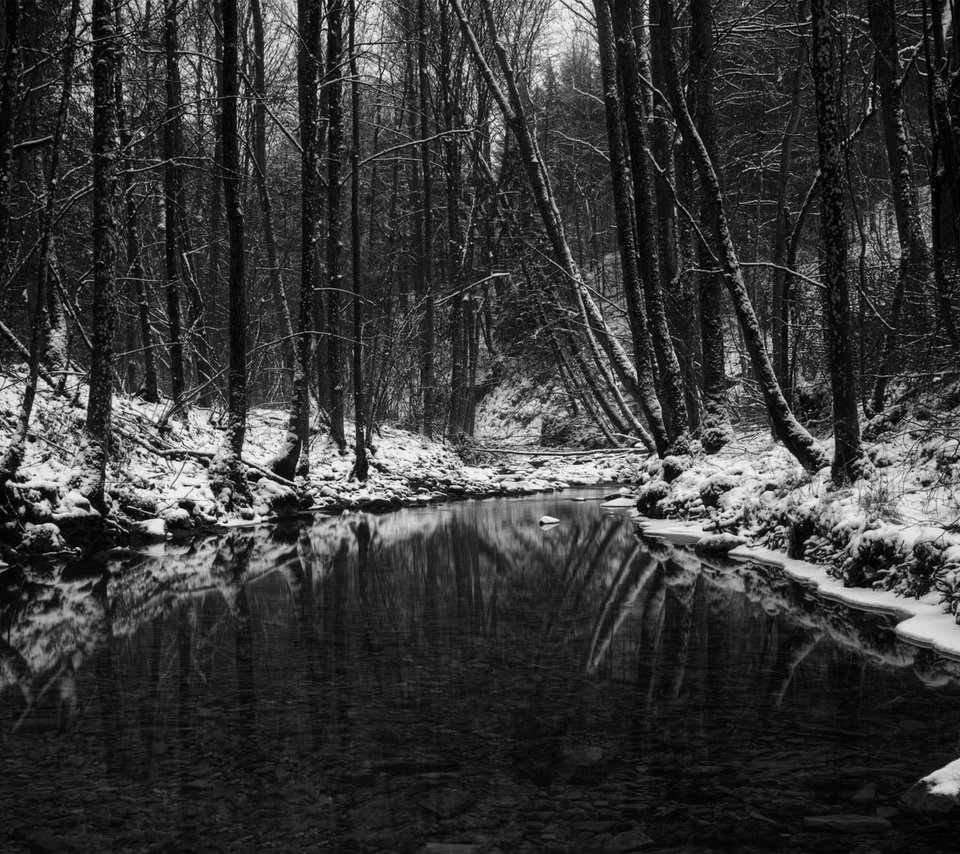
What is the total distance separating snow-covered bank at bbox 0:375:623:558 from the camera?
11.4 meters

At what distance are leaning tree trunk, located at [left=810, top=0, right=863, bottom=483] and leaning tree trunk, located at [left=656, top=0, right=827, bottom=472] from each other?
3.50 ft

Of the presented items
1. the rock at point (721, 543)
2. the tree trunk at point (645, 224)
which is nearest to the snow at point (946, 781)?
the rock at point (721, 543)

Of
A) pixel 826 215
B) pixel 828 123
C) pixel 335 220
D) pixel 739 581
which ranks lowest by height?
pixel 739 581

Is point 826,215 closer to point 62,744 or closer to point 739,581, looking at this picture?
point 739,581

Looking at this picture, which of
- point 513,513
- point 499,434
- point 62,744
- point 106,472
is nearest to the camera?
point 62,744

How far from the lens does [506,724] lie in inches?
175

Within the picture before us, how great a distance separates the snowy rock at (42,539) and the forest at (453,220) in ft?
1.03

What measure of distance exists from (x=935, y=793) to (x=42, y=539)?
10.7m

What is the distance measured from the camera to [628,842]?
3104 millimetres

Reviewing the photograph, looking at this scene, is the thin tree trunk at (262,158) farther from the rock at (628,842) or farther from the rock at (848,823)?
the rock at (848,823)

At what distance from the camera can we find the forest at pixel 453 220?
10539mm

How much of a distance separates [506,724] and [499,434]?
33854 millimetres

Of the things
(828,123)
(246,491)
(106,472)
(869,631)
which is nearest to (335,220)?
(246,491)

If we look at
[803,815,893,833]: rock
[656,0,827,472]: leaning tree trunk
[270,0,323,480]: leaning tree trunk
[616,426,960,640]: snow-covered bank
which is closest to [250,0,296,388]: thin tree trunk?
[270,0,323,480]: leaning tree trunk
